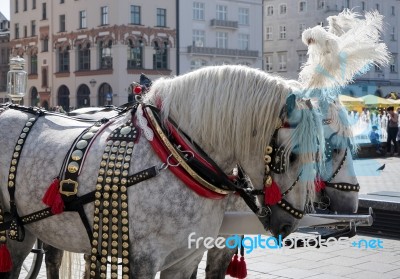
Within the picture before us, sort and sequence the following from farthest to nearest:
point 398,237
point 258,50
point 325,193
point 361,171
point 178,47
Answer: point 258,50, point 178,47, point 398,237, point 361,171, point 325,193

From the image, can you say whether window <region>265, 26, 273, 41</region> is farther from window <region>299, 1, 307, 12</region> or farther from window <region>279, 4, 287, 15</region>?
window <region>299, 1, 307, 12</region>

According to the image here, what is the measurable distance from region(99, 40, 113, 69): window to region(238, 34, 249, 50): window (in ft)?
38.1

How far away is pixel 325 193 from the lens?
409 cm

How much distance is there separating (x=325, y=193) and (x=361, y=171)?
1.24 m

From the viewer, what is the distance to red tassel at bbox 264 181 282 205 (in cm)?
307

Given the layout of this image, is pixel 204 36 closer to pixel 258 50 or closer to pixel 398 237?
pixel 258 50

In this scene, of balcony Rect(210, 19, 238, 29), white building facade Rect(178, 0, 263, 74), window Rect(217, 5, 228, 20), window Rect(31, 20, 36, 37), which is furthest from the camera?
window Rect(31, 20, 36, 37)

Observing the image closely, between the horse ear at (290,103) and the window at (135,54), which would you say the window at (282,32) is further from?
the horse ear at (290,103)

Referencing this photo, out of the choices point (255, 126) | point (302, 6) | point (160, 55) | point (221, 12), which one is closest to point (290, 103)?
point (255, 126)

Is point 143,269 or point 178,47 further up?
point 178,47

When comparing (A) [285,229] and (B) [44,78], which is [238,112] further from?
(B) [44,78]

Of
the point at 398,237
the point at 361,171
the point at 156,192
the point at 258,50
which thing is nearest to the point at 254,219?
the point at 156,192

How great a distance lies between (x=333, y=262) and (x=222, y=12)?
47.5 m

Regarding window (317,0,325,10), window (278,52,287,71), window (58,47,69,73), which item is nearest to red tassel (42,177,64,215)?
window (58,47,69,73)
